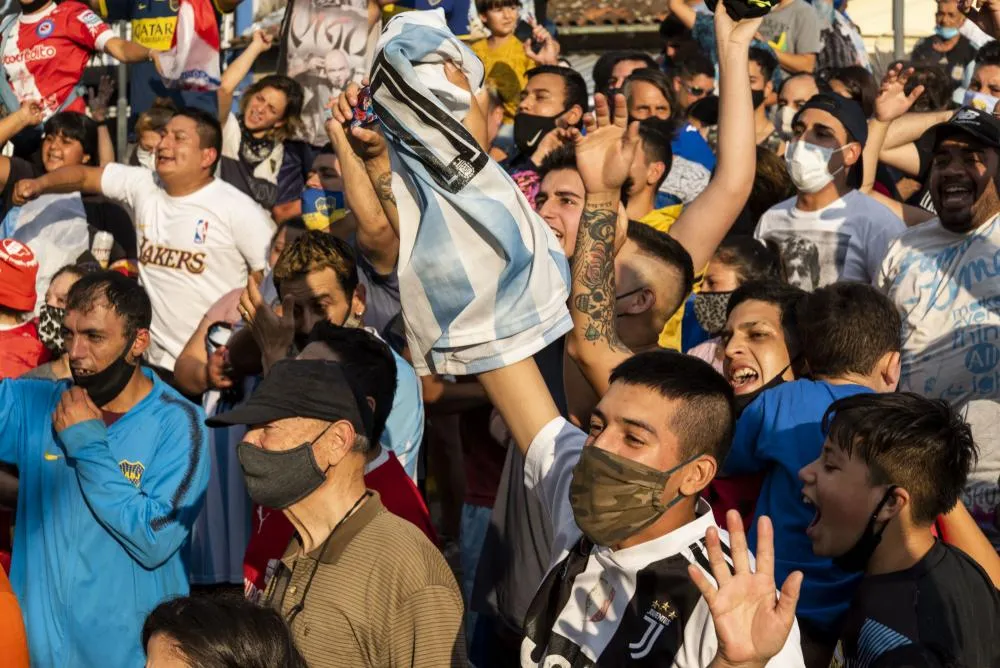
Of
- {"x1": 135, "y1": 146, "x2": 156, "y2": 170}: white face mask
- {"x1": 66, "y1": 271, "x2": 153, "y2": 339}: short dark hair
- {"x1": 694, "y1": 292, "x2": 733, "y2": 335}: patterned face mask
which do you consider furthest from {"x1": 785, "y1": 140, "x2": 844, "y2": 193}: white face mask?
{"x1": 135, "y1": 146, "x2": 156, "y2": 170}: white face mask

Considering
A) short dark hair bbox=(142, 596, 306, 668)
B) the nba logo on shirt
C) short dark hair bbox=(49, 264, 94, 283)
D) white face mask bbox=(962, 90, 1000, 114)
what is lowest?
the nba logo on shirt

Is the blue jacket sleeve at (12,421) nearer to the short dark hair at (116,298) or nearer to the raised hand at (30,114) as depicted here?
the short dark hair at (116,298)

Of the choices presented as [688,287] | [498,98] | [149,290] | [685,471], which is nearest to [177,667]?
[685,471]

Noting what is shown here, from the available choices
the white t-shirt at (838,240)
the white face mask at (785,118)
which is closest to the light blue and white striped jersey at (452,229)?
the white t-shirt at (838,240)

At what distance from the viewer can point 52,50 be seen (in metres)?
10.1

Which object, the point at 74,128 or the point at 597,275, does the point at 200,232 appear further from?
the point at 597,275

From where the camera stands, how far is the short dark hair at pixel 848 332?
14.9 ft

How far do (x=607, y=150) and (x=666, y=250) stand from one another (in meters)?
1.12

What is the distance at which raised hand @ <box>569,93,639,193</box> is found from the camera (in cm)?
396

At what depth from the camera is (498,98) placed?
9.29 m

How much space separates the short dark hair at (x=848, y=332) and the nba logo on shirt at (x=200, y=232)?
4209 mm

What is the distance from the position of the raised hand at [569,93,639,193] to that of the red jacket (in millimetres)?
3723

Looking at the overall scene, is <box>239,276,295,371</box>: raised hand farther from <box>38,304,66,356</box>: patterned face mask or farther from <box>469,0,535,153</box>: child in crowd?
<box>469,0,535,153</box>: child in crowd

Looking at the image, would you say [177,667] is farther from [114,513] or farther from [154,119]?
[154,119]
